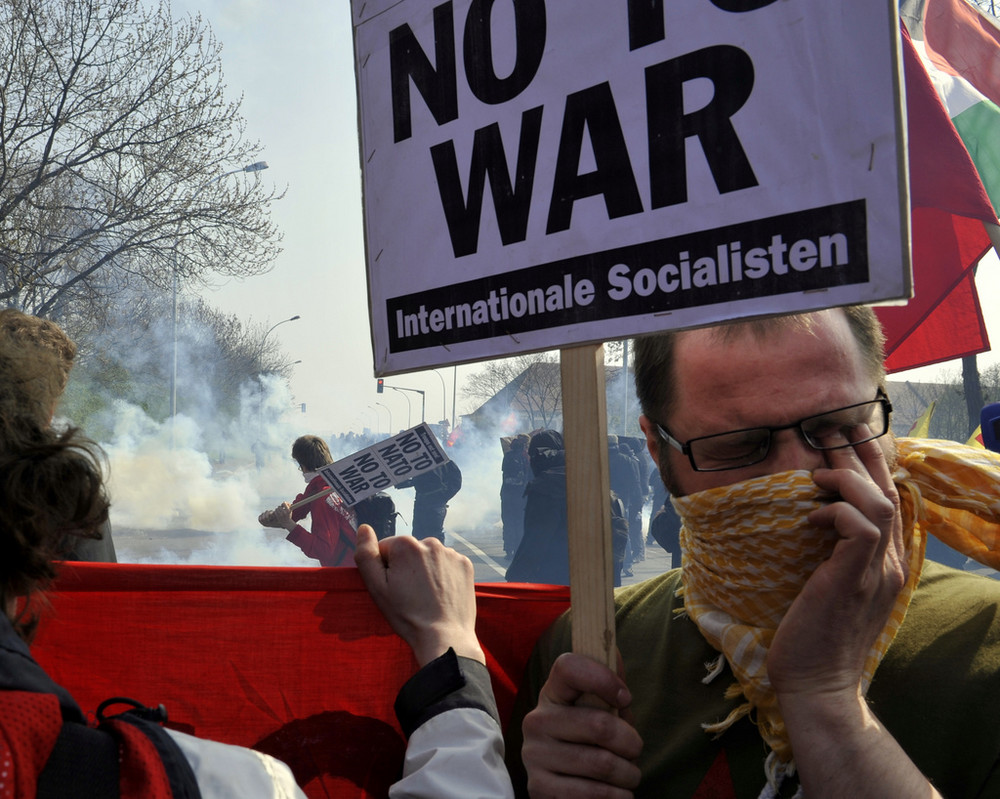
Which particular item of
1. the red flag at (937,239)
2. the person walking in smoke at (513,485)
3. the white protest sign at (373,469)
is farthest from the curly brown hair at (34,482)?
the person walking in smoke at (513,485)

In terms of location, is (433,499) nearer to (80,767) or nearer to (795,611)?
(795,611)

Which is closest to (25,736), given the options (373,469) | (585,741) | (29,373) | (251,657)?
(29,373)

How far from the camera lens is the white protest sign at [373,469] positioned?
5.18 m

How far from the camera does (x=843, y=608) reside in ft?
4.23

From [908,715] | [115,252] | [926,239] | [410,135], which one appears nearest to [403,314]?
[410,135]

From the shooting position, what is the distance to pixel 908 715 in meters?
1.40

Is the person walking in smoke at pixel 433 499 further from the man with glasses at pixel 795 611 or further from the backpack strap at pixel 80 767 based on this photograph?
the backpack strap at pixel 80 767

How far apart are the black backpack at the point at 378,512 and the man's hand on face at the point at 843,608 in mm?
5853

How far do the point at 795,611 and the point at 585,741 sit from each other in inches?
15.2

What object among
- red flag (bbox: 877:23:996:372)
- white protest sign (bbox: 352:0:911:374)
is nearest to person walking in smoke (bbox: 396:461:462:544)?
red flag (bbox: 877:23:996:372)

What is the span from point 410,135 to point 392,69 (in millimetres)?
153

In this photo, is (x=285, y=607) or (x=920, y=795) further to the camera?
(x=285, y=607)

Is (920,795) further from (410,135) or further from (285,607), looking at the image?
(410,135)

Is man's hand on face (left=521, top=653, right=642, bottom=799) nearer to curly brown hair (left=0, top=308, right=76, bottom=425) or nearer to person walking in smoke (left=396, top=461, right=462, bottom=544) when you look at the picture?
curly brown hair (left=0, top=308, right=76, bottom=425)
